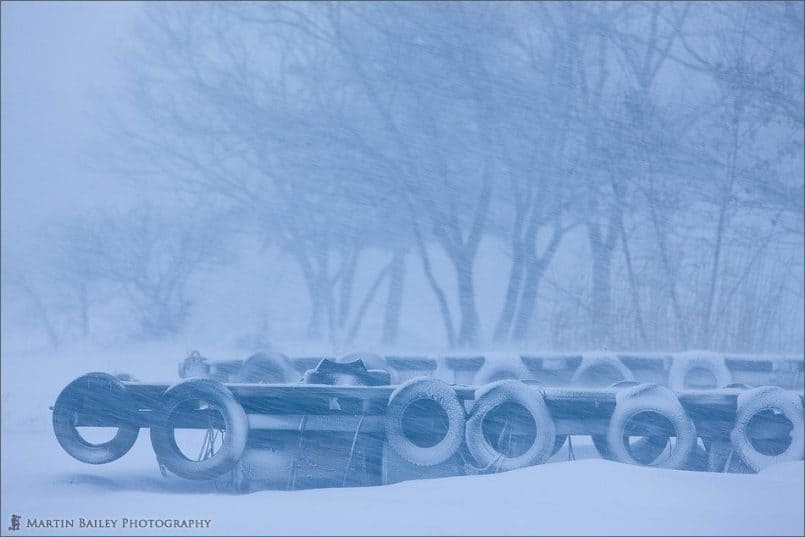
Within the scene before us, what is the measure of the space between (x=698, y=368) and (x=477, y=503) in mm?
3405

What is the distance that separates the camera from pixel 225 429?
4.04m

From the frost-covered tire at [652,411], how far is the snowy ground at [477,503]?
1.09 feet

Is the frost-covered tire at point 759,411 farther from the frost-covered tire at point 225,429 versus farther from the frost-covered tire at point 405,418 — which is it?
the frost-covered tire at point 225,429

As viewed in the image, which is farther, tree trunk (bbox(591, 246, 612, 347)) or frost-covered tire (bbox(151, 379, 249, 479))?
tree trunk (bbox(591, 246, 612, 347))

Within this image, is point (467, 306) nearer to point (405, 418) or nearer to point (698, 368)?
point (698, 368)

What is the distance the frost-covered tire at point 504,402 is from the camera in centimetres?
406

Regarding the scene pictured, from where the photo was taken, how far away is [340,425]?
415cm

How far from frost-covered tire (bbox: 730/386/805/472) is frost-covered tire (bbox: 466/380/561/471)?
980mm

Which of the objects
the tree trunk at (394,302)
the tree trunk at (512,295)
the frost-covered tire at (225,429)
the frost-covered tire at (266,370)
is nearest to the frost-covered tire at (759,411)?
the frost-covered tire at (225,429)

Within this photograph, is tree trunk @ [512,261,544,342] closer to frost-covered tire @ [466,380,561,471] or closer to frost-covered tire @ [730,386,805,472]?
frost-covered tire @ [730,386,805,472]

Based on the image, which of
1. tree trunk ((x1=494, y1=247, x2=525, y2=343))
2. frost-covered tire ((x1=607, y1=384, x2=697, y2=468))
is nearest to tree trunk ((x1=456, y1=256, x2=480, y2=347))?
tree trunk ((x1=494, y1=247, x2=525, y2=343))

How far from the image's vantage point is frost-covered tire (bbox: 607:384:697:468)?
13.5 feet

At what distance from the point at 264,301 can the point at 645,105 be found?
12280 millimetres

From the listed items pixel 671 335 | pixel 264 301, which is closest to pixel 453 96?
pixel 671 335
